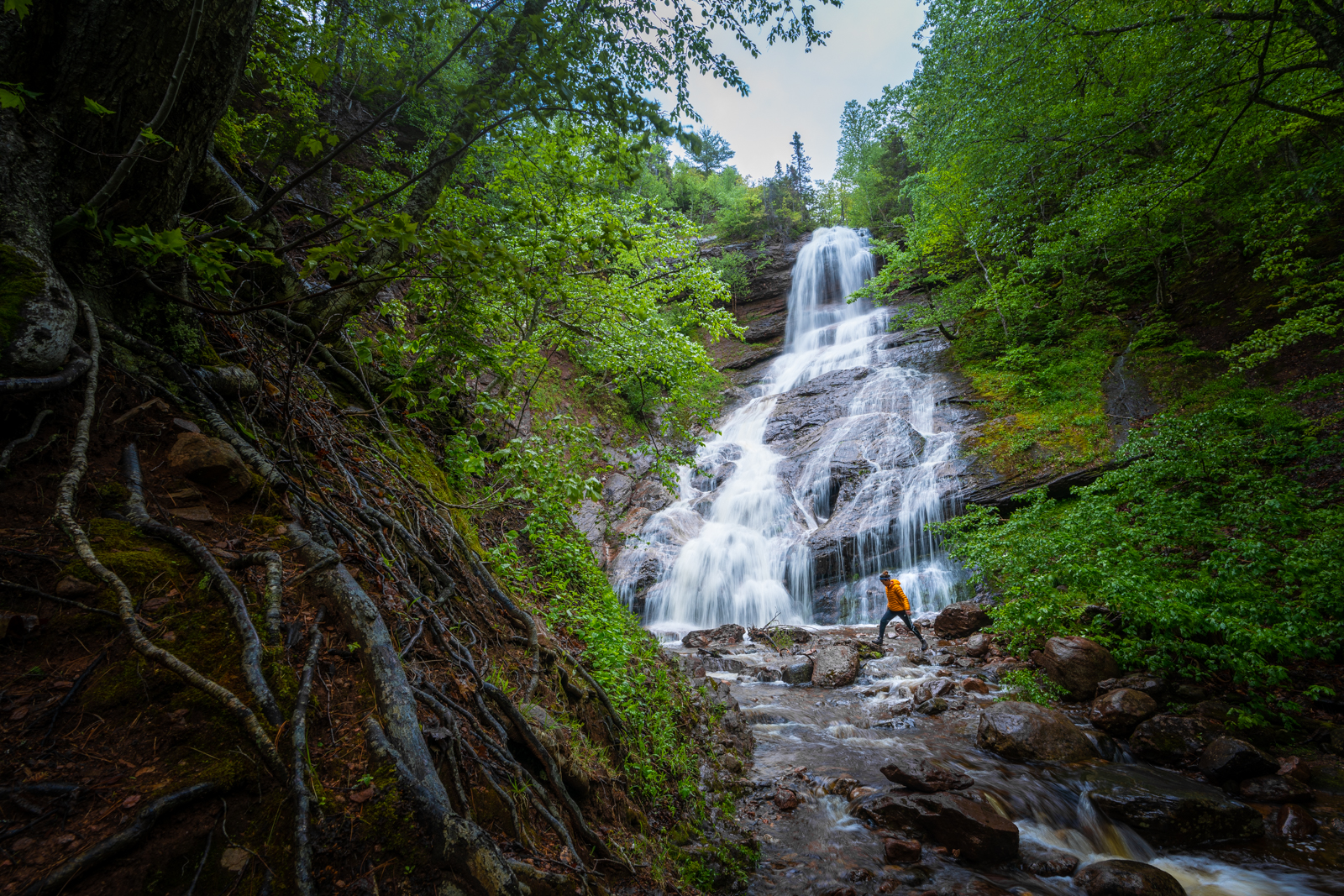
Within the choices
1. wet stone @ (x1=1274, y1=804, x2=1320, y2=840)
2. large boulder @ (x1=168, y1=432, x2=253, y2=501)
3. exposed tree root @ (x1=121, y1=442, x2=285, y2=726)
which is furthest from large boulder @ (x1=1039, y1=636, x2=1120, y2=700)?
large boulder @ (x1=168, y1=432, x2=253, y2=501)

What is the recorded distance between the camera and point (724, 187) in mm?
36500

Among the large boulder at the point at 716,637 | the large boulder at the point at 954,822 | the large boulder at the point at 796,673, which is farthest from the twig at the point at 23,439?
the large boulder at the point at 716,637

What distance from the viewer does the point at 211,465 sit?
8.71 feet

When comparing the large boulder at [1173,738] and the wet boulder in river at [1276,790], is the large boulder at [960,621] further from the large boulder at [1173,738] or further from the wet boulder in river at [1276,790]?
the wet boulder in river at [1276,790]

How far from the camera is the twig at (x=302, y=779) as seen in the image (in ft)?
4.89

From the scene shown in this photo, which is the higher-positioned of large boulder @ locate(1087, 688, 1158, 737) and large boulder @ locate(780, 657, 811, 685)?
large boulder @ locate(1087, 688, 1158, 737)

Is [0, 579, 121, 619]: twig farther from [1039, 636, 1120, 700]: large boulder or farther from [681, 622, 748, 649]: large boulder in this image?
[681, 622, 748, 649]: large boulder

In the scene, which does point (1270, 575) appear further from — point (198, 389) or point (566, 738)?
point (198, 389)

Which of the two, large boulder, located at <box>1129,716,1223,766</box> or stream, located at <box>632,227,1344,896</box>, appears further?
large boulder, located at <box>1129,716,1223,766</box>

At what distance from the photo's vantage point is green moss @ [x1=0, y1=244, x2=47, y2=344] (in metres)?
2.19

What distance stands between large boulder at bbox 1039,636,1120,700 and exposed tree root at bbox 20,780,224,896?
8821 mm

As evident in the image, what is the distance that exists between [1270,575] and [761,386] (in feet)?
59.0

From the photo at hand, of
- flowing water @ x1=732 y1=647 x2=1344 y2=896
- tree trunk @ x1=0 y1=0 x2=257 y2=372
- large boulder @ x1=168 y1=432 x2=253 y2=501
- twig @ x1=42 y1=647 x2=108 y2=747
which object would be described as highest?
tree trunk @ x1=0 y1=0 x2=257 y2=372

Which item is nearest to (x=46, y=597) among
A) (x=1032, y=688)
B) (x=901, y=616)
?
(x=1032, y=688)
